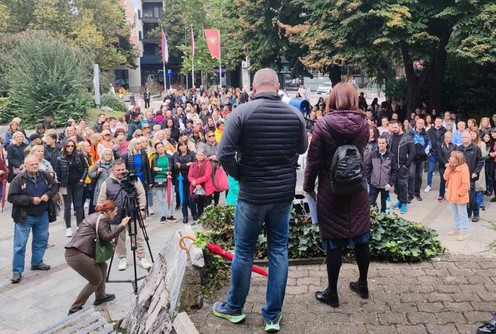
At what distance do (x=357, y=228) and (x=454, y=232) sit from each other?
5157 millimetres

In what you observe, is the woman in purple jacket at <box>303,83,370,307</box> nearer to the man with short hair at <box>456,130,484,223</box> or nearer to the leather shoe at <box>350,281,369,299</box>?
the leather shoe at <box>350,281,369,299</box>

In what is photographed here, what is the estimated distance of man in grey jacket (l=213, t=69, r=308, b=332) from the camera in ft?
11.8

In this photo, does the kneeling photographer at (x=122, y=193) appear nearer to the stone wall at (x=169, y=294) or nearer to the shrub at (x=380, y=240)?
the shrub at (x=380, y=240)

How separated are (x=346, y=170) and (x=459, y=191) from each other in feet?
16.8

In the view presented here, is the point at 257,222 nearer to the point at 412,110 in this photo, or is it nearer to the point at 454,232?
the point at 454,232

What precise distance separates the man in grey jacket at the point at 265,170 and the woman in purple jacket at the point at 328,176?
29 cm

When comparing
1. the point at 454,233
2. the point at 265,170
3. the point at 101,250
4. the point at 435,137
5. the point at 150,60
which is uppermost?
the point at 150,60

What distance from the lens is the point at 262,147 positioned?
3.62m

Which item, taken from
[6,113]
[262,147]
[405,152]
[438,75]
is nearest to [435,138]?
[405,152]

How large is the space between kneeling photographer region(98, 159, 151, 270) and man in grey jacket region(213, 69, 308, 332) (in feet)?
11.0

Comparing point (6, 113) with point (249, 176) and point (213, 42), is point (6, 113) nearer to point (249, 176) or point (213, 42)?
point (213, 42)

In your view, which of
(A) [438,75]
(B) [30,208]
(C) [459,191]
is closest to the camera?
(B) [30,208]

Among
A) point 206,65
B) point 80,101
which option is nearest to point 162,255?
point 80,101

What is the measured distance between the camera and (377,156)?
9.69m
